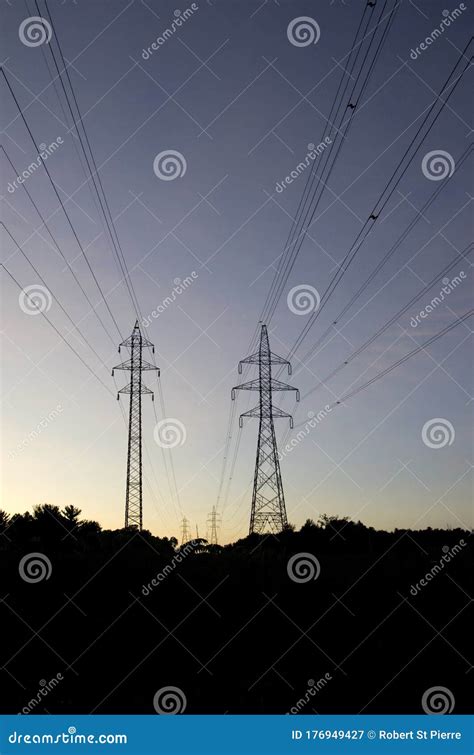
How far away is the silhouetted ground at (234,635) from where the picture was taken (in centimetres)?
1548

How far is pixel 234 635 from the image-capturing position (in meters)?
17.7

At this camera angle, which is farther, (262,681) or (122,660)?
(122,660)

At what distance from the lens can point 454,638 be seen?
1759cm

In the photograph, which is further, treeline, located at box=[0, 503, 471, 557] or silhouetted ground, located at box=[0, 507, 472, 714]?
treeline, located at box=[0, 503, 471, 557]

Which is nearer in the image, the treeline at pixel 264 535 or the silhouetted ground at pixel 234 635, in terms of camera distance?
the silhouetted ground at pixel 234 635

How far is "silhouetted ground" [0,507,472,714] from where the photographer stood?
15484mm

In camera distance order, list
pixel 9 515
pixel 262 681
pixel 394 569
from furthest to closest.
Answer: pixel 9 515, pixel 394 569, pixel 262 681

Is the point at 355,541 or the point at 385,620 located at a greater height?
the point at 355,541

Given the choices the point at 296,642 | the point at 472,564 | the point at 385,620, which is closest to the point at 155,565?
the point at 296,642

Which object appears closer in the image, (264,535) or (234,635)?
(234,635)

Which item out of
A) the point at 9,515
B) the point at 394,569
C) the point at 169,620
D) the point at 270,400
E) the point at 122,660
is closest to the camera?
the point at 122,660

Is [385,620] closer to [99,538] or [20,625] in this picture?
[20,625]

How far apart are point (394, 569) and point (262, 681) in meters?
7.01

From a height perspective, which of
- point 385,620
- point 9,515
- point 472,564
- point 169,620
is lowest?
point 9,515
